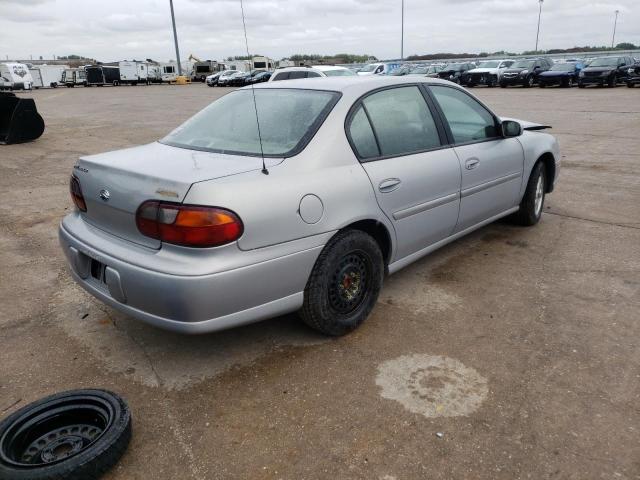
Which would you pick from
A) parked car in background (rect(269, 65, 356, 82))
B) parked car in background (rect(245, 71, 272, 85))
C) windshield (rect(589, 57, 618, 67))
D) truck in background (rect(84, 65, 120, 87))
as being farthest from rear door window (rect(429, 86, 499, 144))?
truck in background (rect(84, 65, 120, 87))

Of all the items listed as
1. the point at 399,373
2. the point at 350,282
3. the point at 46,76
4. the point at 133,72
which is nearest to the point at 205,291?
A: the point at 350,282

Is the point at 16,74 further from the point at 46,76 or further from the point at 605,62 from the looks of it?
the point at 605,62

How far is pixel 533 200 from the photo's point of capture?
16.6ft

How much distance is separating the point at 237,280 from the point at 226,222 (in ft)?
0.96

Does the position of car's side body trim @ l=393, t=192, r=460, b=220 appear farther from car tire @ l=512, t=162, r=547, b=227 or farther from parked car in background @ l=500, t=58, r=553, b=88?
parked car in background @ l=500, t=58, r=553, b=88

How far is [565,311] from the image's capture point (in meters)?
3.53

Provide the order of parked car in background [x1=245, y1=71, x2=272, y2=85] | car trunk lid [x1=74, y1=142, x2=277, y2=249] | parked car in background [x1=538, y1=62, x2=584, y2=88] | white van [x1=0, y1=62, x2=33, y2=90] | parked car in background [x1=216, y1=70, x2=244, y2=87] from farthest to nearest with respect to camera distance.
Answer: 1. parked car in background [x1=216, y1=70, x2=244, y2=87]
2. white van [x1=0, y1=62, x2=33, y2=90]
3. parked car in background [x1=245, y1=71, x2=272, y2=85]
4. parked car in background [x1=538, y1=62, x2=584, y2=88]
5. car trunk lid [x1=74, y1=142, x2=277, y2=249]

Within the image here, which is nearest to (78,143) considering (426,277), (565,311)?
(426,277)

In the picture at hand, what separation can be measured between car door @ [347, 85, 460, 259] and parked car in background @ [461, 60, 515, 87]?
95.9 feet

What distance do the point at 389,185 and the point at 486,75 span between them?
1214 inches

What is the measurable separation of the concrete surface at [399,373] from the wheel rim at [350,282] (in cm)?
23

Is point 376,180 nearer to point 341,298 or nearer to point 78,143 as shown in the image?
point 341,298

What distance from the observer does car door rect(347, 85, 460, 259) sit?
3262 mm

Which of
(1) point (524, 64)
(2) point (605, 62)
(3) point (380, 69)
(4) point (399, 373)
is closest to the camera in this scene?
(4) point (399, 373)
